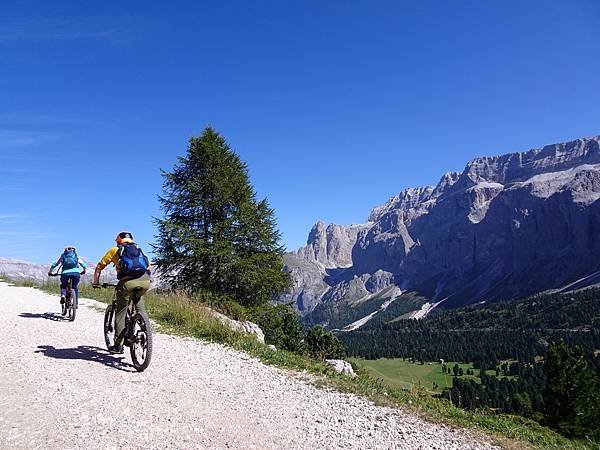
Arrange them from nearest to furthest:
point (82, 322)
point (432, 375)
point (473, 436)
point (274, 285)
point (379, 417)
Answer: point (473, 436) < point (379, 417) < point (82, 322) < point (274, 285) < point (432, 375)

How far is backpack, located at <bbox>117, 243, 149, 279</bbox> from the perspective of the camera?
28.4 ft

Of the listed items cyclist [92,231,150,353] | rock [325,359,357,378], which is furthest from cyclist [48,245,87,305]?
rock [325,359,357,378]

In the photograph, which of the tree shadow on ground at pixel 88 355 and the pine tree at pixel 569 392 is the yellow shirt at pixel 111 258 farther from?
the pine tree at pixel 569 392

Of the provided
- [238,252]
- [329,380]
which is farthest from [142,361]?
[238,252]

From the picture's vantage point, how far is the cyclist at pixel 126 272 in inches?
343

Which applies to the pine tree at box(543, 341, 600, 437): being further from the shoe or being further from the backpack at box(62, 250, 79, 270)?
the shoe

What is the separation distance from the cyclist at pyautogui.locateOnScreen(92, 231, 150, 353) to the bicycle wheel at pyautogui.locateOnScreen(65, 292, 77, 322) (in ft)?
21.3

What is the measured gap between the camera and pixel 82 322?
14289 millimetres

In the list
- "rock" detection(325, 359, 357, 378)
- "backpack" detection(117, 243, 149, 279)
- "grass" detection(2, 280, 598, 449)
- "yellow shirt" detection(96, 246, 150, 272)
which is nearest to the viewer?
"grass" detection(2, 280, 598, 449)

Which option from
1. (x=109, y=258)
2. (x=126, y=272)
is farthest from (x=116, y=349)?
(x=109, y=258)

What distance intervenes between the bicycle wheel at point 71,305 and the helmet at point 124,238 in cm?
727

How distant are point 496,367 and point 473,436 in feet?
618

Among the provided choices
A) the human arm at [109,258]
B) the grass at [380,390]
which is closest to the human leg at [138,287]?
the human arm at [109,258]

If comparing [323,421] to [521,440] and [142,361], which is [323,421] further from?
[142,361]
